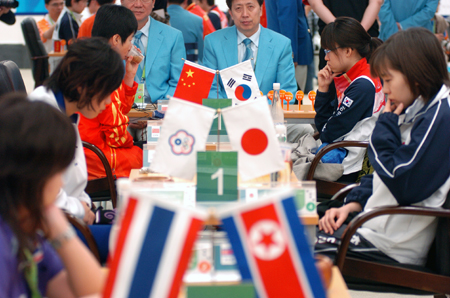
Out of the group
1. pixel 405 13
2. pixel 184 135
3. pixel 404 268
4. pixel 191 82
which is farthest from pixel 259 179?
pixel 405 13

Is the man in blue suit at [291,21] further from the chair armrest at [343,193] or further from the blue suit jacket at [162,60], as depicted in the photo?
the chair armrest at [343,193]

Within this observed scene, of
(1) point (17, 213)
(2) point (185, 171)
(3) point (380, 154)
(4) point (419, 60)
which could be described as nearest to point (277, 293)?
(1) point (17, 213)

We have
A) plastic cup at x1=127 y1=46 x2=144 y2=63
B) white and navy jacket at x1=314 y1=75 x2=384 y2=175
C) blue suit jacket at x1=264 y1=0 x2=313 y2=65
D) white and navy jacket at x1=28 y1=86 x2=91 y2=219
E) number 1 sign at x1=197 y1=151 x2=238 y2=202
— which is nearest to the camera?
number 1 sign at x1=197 y1=151 x2=238 y2=202

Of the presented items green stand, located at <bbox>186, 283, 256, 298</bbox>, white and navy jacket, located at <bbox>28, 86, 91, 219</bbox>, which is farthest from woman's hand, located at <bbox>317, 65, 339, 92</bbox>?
green stand, located at <bbox>186, 283, 256, 298</bbox>

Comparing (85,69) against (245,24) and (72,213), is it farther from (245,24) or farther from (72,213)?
(245,24)

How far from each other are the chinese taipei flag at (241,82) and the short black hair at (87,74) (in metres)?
1.10

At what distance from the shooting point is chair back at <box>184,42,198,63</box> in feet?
17.8

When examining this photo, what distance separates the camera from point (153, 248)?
0.91m

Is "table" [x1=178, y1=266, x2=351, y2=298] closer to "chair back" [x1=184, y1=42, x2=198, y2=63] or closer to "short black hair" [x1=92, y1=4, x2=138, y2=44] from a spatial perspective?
"short black hair" [x1=92, y1=4, x2=138, y2=44]

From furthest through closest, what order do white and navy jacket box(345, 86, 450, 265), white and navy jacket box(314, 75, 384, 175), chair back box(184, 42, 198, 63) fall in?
chair back box(184, 42, 198, 63)
white and navy jacket box(314, 75, 384, 175)
white and navy jacket box(345, 86, 450, 265)

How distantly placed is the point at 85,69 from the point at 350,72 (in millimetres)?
1542

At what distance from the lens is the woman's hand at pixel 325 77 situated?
3.02m

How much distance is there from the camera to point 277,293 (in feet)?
3.03

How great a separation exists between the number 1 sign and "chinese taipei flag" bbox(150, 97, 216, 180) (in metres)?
0.18
